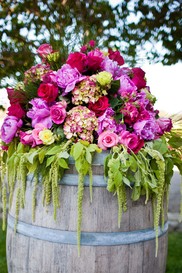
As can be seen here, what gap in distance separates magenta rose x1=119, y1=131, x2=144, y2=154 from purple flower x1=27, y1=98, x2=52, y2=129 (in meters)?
0.38

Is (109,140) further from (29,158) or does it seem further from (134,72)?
(134,72)

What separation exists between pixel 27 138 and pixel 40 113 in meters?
0.14

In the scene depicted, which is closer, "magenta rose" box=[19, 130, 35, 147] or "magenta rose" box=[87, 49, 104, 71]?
"magenta rose" box=[19, 130, 35, 147]

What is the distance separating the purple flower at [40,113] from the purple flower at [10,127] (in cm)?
9

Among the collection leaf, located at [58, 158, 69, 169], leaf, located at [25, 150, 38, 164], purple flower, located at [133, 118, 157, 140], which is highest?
purple flower, located at [133, 118, 157, 140]

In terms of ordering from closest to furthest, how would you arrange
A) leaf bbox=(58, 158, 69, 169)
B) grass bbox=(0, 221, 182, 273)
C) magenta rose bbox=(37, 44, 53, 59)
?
leaf bbox=(58, 158, 69, 169) → magenta rose bbox=(37, 44, 53, 59) → grass bbox=(0, 221, 182, 273)

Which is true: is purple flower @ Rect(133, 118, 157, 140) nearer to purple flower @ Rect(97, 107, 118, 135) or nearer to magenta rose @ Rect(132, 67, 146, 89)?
purple flower @ Rect(97, 107, 118, 135)

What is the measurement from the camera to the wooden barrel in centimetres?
198

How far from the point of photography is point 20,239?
7.08 ft

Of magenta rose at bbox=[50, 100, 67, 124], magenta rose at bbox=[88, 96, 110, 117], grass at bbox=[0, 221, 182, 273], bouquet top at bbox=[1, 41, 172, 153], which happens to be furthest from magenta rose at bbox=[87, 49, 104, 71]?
grass at bbox=[0, 221, 182, 273]

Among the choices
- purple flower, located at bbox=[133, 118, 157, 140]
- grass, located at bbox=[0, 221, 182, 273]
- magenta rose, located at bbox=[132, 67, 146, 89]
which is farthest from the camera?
grass, located at bbox=[0, 221, 182, 273]

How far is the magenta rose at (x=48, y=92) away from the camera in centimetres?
212

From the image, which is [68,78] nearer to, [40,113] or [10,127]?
[40,113]

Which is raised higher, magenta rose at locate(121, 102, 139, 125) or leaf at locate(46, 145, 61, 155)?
magenta rose at locate(121, 102, 139, 125)
